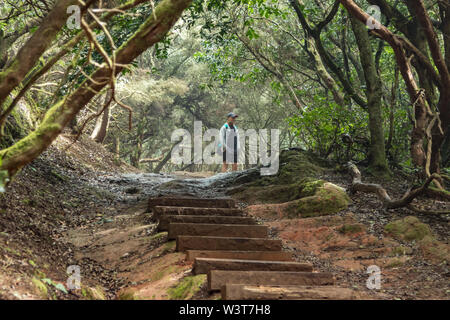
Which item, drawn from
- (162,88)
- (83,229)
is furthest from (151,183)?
(162,88)

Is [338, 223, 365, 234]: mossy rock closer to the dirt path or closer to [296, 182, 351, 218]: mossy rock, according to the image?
the dirt path

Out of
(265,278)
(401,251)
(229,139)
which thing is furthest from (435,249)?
(229,139)

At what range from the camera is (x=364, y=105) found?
491 inches

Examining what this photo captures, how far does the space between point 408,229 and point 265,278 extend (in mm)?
3423

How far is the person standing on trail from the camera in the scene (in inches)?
576

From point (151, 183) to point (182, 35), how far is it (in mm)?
21050

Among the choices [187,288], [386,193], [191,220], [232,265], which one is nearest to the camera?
[187,288]

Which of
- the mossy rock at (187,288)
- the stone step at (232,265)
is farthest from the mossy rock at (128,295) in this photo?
the stone step at (232,265)

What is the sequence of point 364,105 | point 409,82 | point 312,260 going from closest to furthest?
point 312,260, point 409,82, point 364,105

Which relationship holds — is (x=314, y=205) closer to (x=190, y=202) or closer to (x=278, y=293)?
(x=190, y=202)

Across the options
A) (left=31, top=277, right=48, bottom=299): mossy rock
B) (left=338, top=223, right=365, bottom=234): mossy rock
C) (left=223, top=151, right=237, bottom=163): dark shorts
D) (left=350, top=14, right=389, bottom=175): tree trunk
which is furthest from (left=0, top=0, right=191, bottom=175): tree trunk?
(left=223, top=151, right=237, bottom=163): dark shorts

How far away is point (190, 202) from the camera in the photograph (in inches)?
332

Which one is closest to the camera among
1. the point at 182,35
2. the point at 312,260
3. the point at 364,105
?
the point at 312,260
